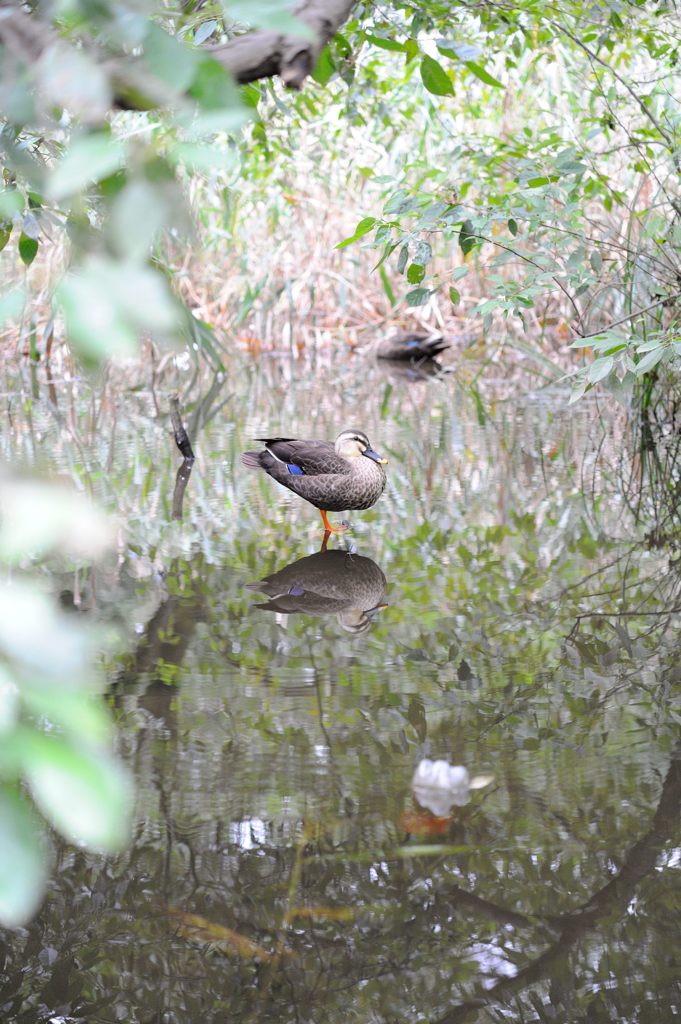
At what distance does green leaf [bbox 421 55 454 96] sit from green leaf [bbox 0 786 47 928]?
167cm

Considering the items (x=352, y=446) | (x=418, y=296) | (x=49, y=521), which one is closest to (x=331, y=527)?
(x=352, y=446)

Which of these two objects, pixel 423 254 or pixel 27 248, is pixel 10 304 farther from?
pixel 423 254

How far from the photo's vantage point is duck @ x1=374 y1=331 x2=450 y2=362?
29.5 feet

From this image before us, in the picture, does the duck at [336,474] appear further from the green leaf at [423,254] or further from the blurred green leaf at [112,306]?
the blurred green leaf at [112,306]

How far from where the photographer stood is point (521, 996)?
123cm

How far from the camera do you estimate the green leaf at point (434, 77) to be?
6.05 feet

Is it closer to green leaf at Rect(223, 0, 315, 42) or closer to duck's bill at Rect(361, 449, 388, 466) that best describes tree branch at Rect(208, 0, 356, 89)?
green leaf at Rect(223, 0, 315, 42)

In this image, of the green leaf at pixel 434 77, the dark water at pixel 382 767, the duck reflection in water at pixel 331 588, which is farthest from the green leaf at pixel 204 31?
the duck reflection in water at pixel 331 588

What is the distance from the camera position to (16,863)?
0.40 metres

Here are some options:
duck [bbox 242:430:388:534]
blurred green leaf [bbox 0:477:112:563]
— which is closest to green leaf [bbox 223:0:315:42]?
blurred green leaf [bbox 0:477:112:563]

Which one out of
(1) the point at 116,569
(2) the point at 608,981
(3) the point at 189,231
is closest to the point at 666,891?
(2) the point at 608,981

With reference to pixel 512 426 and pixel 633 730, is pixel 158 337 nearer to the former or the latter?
pixel 633 730

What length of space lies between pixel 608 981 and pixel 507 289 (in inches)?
99.7

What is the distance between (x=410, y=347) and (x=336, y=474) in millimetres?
5786
